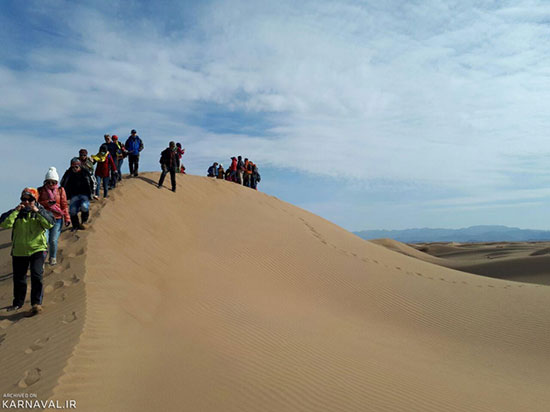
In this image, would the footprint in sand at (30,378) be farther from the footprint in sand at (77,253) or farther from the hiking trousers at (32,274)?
the footprint in sand at (77,253)

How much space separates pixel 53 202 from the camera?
676 centimetres

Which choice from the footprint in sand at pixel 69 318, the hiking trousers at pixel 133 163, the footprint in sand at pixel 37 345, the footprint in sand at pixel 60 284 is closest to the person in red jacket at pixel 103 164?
the hiking trousers at pixel 133 163

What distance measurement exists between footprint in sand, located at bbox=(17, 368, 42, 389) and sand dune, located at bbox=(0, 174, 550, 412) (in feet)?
0.29

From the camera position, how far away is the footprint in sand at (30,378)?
384 cm

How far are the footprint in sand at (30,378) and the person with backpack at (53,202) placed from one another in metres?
3.28

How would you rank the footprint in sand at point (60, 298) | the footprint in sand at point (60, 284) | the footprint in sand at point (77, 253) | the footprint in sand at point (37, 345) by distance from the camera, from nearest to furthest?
the footprint in sand at point (37, 345) → the footprint in sand at point (60, 298) → the footprint in sand at point (60, 284) → the footprint in sand at point (77, 253)

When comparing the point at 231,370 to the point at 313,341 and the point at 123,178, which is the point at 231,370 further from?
the point at 123,178

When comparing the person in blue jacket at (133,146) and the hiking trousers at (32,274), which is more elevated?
the person in blue jacket at (133,146)

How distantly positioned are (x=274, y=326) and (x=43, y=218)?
4.05 m

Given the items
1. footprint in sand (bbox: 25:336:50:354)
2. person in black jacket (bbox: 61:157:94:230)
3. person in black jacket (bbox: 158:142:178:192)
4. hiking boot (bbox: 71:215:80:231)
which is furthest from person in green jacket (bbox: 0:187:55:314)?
person in black jacket (bbox: 158:142:178:192)

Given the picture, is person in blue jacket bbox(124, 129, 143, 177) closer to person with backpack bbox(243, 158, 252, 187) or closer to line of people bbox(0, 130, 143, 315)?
line of people bbox(0, 130, 143, 315)

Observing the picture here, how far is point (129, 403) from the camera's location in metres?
3.70

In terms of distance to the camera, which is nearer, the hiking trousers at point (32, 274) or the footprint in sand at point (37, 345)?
the footprint in sand at point (37, 345)

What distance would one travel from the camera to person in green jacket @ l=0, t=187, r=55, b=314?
217 inches
